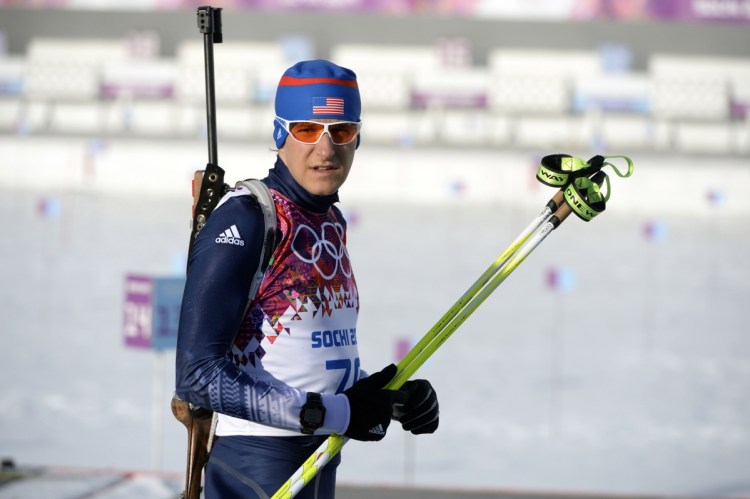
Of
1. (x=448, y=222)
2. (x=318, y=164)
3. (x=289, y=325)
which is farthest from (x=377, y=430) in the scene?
(x=448, y=222)

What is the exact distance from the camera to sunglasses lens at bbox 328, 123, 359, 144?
1.70m

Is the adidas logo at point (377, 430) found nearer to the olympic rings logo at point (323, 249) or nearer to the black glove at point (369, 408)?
the black glove at point (369, 408)

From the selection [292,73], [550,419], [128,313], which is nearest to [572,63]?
[550,419]

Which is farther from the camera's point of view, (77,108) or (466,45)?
(466,45)

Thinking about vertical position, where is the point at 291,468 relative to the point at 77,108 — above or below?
below

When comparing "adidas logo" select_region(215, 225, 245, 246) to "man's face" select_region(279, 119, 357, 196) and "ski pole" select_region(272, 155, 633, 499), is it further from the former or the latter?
"ski pole" select_region(272, 155, 633, 499)

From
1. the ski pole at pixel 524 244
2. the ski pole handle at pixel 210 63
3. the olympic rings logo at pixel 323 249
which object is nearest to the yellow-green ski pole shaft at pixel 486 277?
the ski pole at pixel 524 244

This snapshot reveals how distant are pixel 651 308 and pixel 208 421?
8.55 meters

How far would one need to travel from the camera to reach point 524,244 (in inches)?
67.6

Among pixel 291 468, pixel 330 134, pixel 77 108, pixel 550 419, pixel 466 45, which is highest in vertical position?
pixel 466 45

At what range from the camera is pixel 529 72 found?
2388 centimetres

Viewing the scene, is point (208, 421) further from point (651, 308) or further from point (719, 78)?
point (719, 78)

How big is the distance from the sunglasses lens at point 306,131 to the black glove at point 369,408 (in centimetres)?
37

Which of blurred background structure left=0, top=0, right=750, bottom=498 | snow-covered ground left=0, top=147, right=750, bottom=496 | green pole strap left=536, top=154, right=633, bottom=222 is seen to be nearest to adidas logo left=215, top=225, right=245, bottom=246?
green pole strap left=536, top=154, right=633, bottom=222
